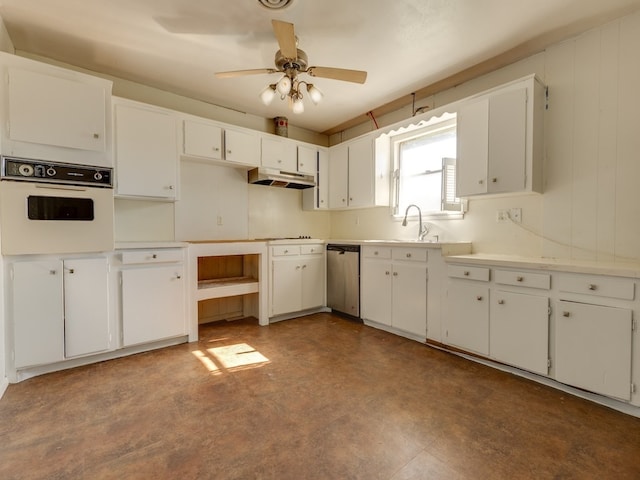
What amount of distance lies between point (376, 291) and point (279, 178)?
1820 mm

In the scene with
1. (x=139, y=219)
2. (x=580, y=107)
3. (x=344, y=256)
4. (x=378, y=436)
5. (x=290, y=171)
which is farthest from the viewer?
(x=290, y=171)

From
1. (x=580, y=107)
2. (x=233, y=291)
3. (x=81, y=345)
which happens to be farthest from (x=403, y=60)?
(x=81, y=345)

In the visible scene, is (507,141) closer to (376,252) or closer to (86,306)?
(376,252)

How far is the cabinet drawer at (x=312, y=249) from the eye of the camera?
3.83 m

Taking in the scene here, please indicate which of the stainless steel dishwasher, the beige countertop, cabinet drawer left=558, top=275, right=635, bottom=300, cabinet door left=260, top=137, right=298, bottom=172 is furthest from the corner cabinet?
cabinet door left=260, top=137, right=298, bottom=172

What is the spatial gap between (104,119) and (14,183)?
0.78 metres

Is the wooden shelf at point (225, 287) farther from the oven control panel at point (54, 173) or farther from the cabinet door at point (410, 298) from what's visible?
the cabinet door at point (410, 298)

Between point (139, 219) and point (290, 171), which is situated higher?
point (290, 171)

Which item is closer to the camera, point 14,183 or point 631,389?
point 631,389

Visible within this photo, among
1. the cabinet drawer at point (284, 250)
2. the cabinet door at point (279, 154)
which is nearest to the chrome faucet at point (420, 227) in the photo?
the cabinet drawer at point (284, 250)

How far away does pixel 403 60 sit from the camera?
2809 millimetres

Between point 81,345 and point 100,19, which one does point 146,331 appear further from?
point 100,19

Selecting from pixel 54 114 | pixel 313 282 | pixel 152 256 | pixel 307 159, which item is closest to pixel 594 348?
pixel 313 282

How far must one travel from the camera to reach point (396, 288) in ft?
10.4
